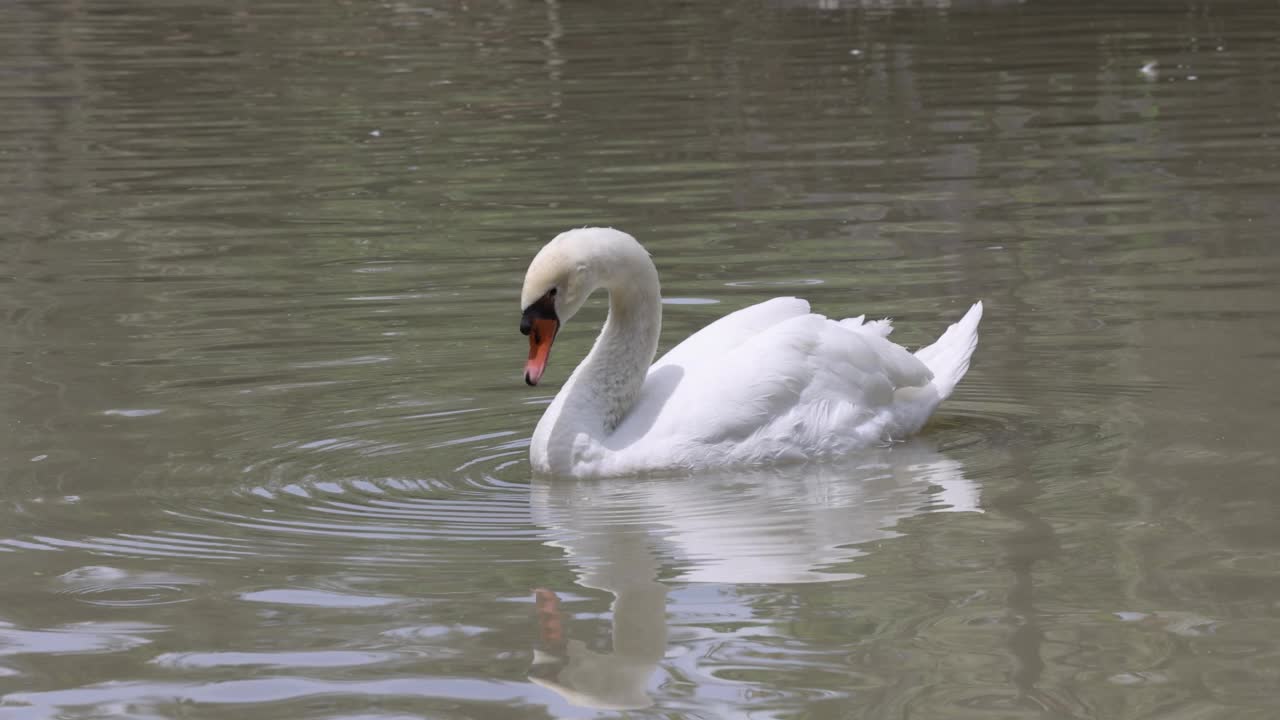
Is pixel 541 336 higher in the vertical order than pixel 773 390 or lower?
higher

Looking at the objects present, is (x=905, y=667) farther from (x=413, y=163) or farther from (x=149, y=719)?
(x=413, y=163)

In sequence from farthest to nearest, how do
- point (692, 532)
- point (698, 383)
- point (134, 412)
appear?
point (134, 412) < point (698, 383) < point (692, 532)

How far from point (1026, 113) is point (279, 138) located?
19.7ft

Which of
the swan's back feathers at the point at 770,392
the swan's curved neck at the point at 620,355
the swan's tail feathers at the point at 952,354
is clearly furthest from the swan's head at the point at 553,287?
the swan's tail feathers at the point at 952,354

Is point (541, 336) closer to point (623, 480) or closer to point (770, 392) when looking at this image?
point (623, 480)

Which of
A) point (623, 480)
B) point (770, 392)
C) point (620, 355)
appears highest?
point (620, 355)

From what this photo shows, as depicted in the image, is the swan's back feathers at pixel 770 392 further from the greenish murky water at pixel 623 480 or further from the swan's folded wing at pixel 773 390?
the greenish murky water at pixel 623 480

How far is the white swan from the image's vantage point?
7348mm

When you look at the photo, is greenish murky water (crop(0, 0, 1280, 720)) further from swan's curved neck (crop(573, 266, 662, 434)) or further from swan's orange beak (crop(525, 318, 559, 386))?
swan's orange beak (crop(525, 318, 559, 386))

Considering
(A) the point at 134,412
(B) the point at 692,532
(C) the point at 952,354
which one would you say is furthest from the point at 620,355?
(A) the point at 134,412

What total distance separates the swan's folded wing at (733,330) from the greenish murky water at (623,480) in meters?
0.59

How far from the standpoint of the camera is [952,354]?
27.0 feet

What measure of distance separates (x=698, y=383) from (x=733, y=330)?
0.41 meters

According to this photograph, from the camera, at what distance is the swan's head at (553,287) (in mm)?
7320
